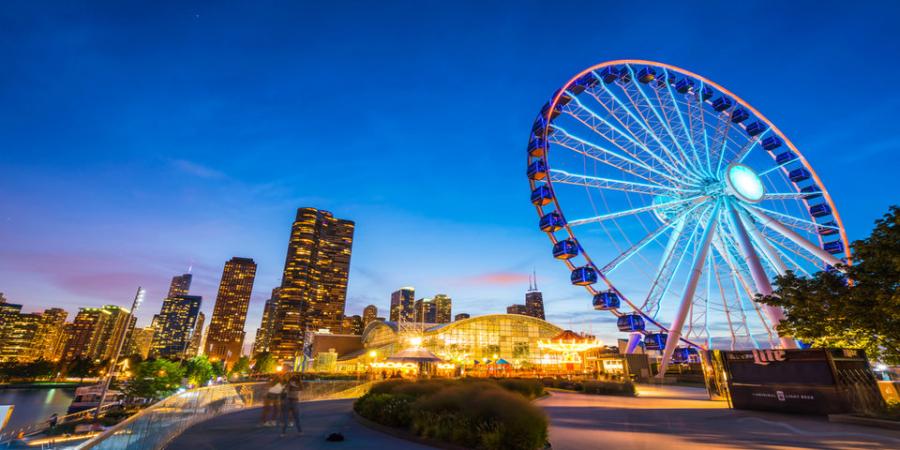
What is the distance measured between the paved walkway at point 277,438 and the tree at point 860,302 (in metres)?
16.7

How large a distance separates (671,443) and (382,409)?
8.29 metres

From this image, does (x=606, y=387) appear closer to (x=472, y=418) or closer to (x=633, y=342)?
(x=633, y=342)

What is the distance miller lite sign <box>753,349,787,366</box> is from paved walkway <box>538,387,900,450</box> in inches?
89.4

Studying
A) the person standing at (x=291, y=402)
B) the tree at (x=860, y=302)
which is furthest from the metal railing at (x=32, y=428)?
the tree at (x=860, y=302)

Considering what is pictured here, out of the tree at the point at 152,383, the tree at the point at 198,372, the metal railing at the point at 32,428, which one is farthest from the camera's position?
the tree at the point at 198,372

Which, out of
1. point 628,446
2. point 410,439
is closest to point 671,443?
point 628,446

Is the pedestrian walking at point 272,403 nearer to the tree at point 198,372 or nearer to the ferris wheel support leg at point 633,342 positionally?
the ferris wheel support leg at point 633,342

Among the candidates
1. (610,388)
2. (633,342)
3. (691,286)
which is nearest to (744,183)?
(691,286)

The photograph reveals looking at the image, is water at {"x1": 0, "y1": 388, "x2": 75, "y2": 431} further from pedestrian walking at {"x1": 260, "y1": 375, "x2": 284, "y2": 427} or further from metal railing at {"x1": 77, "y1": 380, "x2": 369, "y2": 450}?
pedestrian walking at {"x1": 260, "y1": 375, "x2": 284, "y2": 427}

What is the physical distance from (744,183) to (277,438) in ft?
117

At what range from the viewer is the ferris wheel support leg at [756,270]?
93.5ft

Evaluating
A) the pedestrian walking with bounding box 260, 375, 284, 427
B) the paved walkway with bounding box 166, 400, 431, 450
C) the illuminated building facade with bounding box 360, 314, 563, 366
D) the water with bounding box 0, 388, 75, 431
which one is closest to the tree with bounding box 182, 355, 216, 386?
the water with bounding box 0, 388, 75, 431

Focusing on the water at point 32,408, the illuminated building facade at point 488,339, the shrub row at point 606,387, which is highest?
the illuminated building facade at point 488,339

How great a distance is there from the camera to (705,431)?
12234 millimetres
